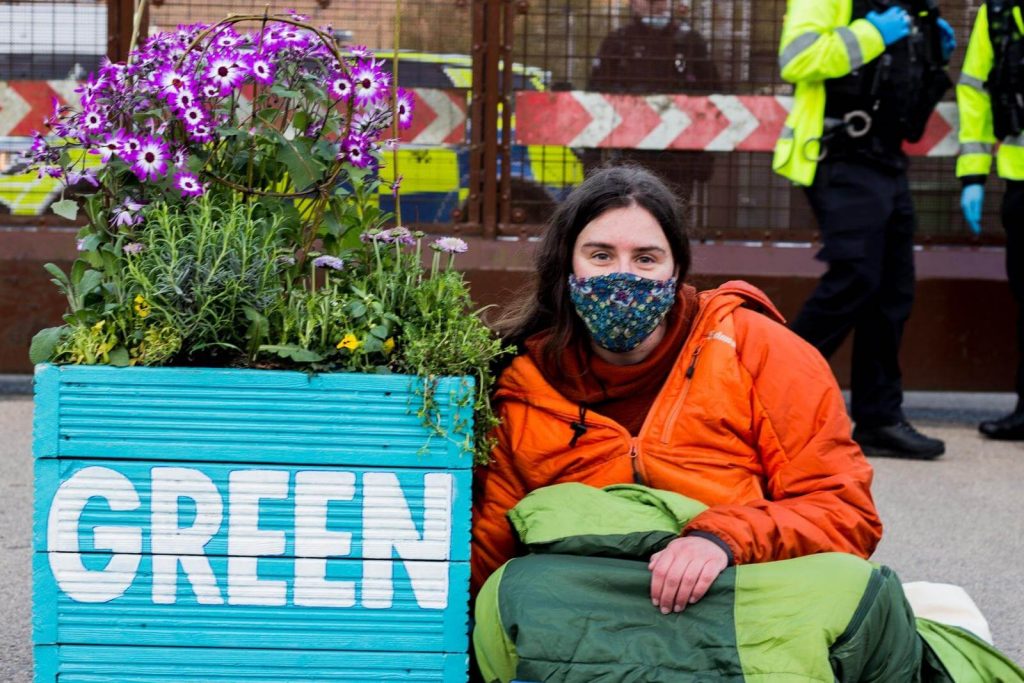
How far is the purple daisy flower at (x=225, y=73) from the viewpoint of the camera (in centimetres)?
278

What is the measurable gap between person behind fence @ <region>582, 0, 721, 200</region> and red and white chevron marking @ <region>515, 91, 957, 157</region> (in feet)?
0.14

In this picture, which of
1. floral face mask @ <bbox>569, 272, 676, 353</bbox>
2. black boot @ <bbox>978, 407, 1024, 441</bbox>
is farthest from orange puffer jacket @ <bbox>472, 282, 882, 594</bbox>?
black boot @ <bbox>978, 407, 1024, 441</bbox>

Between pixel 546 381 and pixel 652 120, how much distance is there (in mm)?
3894

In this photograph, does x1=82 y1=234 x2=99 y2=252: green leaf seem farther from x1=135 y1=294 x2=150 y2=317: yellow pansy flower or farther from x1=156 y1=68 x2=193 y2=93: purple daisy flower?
x1=156 y1=68 x2=193 y2=93: purple daisy flower

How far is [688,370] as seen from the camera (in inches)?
116

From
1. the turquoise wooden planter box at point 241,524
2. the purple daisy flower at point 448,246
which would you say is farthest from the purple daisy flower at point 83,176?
the purple daisy flower at point 448,246

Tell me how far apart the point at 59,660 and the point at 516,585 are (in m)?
0.84

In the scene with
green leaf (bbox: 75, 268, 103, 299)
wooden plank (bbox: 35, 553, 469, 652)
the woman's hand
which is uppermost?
green leaf (bbox: 75, 268, 103, 299)

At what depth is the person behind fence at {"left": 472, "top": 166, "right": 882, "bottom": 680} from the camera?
9.36ft

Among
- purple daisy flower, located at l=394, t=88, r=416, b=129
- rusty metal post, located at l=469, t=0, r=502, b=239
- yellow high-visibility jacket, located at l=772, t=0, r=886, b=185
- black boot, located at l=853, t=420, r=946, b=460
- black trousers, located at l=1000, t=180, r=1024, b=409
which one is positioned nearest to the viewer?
purple daisy flower, located at l=394, t=88, r=416, b=129

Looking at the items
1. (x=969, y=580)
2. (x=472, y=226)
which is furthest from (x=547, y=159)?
(x=969, y=580)

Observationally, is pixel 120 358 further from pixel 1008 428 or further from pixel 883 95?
pixel 1008 428

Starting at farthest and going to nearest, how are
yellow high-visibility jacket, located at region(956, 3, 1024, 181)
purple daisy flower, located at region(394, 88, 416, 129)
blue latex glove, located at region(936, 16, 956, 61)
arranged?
yellow high-visibility jacket, located at region(956, 3, 1024, 181) < blue latex glove, located at region(936, 16, 956, 61) < purple daisy flower, located at region(394, 88, 416, 129)

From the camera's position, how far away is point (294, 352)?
2607 mm
